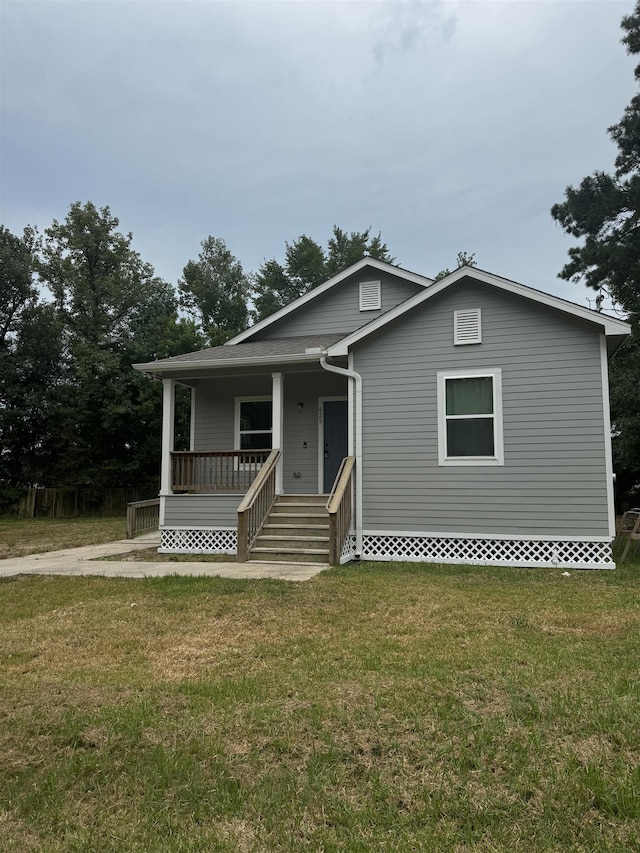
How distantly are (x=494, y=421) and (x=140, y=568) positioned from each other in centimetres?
580

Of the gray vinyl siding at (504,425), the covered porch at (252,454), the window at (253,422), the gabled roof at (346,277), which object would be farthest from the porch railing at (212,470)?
the gabled roof at (346,277)

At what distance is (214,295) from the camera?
33.4 metres

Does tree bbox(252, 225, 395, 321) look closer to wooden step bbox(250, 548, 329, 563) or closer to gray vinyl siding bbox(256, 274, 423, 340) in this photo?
gray vinyl siding bbox(256, 274, 423, 340)

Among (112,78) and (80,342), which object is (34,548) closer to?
(112,78)

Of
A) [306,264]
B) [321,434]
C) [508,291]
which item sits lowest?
[321,434]

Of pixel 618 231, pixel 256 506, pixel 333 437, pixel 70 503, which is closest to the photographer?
pixel 256 506

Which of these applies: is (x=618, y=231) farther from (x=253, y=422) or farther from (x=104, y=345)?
(x=104, y=345)

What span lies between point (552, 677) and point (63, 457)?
23516mm

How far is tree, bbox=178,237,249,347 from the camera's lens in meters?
33.3

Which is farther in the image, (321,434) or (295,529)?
(321,434)

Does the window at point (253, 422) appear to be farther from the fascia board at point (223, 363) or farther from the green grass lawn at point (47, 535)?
the green grass lawn at point (47, 535)

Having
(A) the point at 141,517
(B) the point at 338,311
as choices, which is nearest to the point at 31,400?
(A) the point at 141,517

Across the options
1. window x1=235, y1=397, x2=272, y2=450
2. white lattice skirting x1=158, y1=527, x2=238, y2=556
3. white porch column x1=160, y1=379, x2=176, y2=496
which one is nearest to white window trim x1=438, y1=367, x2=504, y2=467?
white lattice skirting x1=158, y1=527, x2=238, y2=556

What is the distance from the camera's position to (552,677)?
359 cm
